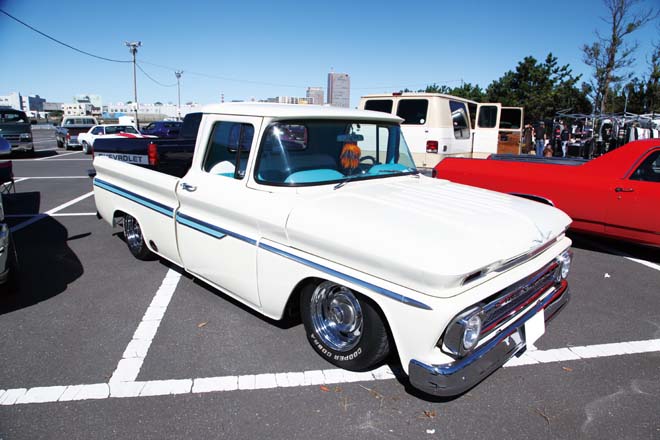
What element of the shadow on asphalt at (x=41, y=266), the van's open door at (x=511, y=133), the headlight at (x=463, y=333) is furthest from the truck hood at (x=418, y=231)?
the van's open door at (x=511, y=133)

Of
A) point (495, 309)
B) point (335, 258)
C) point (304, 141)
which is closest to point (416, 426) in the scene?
point (495, 309)

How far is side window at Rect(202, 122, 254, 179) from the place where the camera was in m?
3.37

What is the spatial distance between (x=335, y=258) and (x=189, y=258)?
181cm

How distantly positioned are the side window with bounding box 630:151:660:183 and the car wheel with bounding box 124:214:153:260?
19.8 ft

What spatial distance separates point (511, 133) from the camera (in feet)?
48.6

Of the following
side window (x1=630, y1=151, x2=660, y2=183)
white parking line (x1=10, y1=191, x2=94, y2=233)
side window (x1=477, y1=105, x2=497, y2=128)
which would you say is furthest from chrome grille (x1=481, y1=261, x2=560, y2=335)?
side window (x1=477, y1=105, x2=497, y2=128)

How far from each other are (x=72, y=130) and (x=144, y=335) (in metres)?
23.0

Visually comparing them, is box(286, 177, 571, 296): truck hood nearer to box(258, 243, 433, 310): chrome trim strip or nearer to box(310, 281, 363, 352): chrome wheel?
box(258, 243, 433, 310): chrome trim strip

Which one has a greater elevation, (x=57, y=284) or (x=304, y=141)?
(x=304, y=141)

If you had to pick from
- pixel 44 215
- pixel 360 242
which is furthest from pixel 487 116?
pixel 360 242

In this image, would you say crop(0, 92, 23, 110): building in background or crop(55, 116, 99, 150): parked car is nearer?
crop(55, 116, 99, 150): parked car

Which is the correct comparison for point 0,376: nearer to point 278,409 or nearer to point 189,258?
point 189,258

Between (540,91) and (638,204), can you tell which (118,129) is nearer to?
(638,204)

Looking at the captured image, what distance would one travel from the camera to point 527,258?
2.76m
